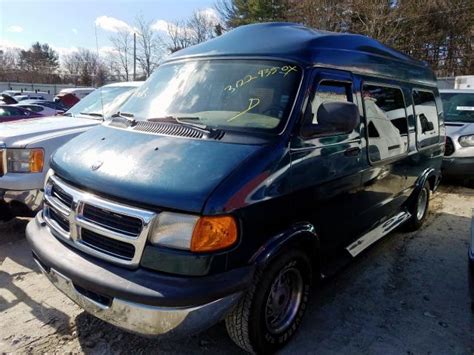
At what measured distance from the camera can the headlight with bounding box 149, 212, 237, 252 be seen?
2232mm

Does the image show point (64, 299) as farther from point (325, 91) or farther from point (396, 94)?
point (396, 94)

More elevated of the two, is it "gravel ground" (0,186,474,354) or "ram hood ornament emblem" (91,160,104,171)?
"ram hood ornament emblem" (91,160,104,171)

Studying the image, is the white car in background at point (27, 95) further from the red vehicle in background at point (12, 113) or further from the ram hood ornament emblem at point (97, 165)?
the ram hood ornament emblem at point (97, 165)

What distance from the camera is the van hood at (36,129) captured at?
14.2 ft

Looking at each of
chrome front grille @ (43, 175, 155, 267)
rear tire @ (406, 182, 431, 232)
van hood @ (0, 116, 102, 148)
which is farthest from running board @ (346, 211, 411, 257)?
van hood @ (0, 116, 102, 148)

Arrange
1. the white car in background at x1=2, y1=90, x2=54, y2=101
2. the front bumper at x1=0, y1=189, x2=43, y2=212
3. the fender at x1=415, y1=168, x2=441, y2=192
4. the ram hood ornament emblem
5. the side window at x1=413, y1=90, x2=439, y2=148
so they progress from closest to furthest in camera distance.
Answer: the ram hood ornament emblem → the front bumper at x1=0, y1=189, x2=43, y2=212 → the side window at x1=413, y1=90, x2=439, y2=148 → the fender at x1=415, y1=168, x2=441, y2=192 → the white car in background at x1=2, y1=90, x2=54, y2=101

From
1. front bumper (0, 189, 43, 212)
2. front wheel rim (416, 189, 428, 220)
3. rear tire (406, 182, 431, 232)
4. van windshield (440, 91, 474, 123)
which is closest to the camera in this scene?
front bumper (0, 189, 43, 212)

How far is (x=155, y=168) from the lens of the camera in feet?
8.11

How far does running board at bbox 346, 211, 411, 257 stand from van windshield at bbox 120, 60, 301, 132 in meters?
1.60

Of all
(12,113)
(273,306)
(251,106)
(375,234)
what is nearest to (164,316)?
(273,306)

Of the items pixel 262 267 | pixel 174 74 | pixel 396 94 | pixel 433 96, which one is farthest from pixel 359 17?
pixel 262 267

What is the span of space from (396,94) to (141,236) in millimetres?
3350

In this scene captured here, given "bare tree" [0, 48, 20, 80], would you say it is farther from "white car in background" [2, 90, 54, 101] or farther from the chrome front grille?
the chrome front grille

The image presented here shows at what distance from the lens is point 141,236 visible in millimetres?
2281
